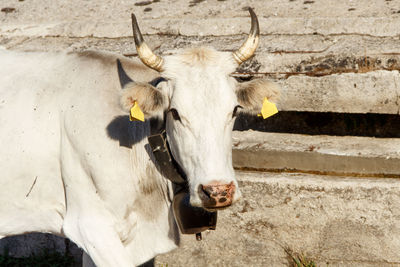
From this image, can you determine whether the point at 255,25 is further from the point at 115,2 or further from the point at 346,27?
the point at 115,2

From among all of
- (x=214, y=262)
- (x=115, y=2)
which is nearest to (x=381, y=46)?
(x=214, y=262)

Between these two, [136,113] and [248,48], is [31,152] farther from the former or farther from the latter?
[248,48]

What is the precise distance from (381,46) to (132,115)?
2.19 metres

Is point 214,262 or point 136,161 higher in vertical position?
point 136,161

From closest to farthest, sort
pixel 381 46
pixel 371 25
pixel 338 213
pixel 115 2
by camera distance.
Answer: pixel 338 213
pixel 381 46
pixel 371 25
pixel 115 2

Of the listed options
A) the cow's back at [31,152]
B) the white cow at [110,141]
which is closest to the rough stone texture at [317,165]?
the white cow at [110,141]

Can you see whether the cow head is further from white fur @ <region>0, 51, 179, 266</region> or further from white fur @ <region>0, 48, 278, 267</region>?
white fur @ <region>0, 51, 179, 266</region>

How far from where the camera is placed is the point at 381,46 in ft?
17.1

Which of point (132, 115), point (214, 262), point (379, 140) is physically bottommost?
point (214, 262)

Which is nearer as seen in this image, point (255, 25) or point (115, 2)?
point (255, 25)

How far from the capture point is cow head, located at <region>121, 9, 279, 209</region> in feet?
12.3

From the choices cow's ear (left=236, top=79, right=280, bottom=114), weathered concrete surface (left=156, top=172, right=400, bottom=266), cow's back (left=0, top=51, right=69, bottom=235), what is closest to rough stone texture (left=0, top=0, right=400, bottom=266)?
weathered concrete surface (left=156, top=172, right=400, bottom=266)

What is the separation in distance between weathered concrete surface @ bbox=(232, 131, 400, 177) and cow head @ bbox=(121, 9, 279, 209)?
102 cm

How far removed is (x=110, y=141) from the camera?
13.7ft
